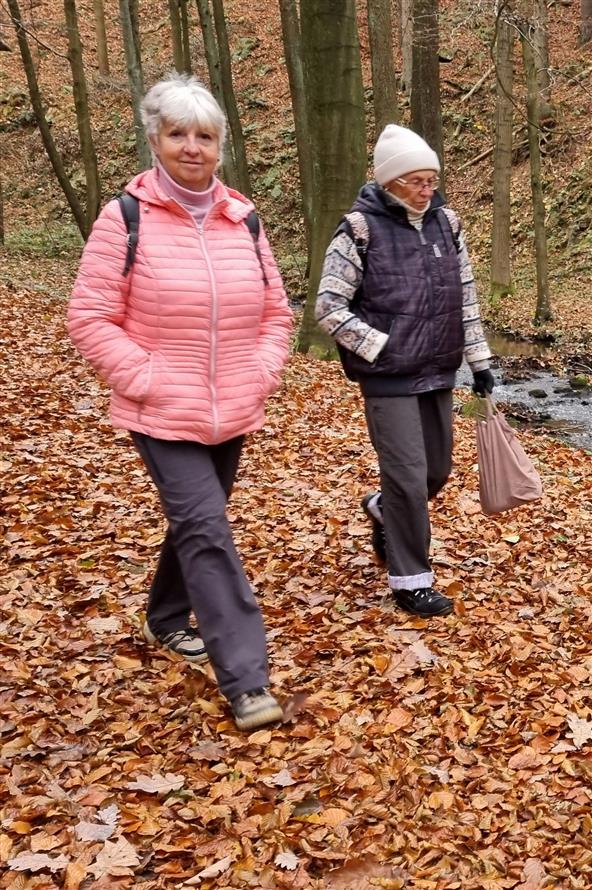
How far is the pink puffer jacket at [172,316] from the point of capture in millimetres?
3326

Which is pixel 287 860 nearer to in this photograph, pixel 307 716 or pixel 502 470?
pixel 307 716

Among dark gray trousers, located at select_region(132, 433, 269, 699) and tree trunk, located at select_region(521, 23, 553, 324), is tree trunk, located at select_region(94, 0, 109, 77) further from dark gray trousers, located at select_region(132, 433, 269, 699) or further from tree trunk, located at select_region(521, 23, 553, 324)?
dark gray trousers, located at select_region(132, 433, 269, 699)

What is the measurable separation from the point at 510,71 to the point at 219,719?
17802mm

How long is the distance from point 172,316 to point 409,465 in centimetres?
157

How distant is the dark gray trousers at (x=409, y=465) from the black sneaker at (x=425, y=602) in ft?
0.18

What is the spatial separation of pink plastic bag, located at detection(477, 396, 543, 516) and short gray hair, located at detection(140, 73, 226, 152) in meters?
2.09

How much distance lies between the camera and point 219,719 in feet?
12.0

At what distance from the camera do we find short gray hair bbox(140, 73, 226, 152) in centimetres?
329

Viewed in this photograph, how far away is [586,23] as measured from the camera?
91.9ft

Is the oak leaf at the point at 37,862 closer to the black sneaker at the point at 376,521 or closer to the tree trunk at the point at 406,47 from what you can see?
the black sneaker at the point at 376,521

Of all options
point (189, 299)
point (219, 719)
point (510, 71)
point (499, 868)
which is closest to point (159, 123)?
point (189, 299)

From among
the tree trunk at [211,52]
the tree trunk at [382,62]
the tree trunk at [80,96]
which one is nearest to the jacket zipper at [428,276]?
the tree trunk at [382,62]

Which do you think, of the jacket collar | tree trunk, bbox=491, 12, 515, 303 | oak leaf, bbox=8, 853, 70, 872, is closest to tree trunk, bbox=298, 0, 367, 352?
the jacket collar

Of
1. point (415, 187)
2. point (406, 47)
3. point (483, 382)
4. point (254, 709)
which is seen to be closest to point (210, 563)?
point (254, 709)
